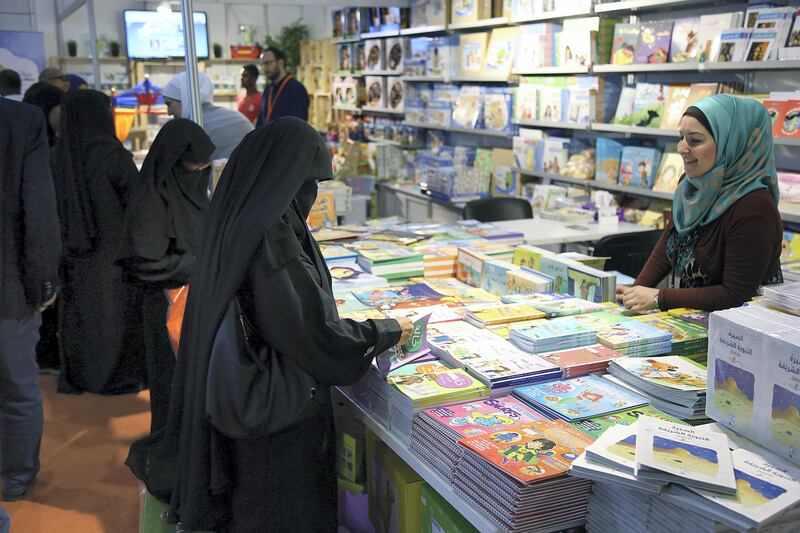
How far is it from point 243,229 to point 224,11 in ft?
36.1

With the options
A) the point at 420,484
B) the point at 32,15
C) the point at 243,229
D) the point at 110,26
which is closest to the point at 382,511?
the point at 420,484

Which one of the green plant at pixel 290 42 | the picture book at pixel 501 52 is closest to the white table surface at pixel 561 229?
the picture book at pixel 501 52

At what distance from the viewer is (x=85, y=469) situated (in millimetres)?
3566

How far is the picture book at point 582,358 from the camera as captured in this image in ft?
6.93

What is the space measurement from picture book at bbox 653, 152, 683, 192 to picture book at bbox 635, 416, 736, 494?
3157 mm

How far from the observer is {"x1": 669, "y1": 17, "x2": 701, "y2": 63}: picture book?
427 centimetres

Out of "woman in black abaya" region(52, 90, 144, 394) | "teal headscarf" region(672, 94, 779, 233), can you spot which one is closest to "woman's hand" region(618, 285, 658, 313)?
"teal headscarf" region(672, 94, 779, 233)

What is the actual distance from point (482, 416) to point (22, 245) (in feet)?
7.14

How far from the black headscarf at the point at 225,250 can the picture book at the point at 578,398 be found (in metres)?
0.81

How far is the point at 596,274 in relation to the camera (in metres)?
2.79

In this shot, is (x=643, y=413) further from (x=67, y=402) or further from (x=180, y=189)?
(x=67, y=402)

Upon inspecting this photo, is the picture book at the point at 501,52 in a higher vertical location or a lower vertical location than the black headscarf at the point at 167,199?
higher

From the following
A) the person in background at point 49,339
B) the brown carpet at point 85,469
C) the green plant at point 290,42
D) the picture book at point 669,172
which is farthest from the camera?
the green plant at point 290,42

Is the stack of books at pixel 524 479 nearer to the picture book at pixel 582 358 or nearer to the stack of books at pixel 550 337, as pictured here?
the picture book at pixel 582 358
